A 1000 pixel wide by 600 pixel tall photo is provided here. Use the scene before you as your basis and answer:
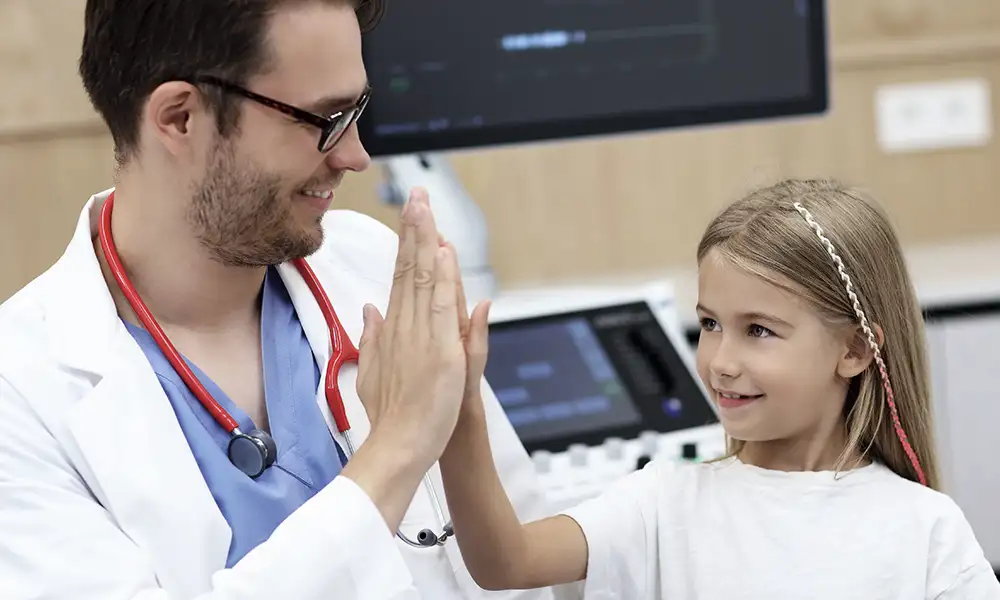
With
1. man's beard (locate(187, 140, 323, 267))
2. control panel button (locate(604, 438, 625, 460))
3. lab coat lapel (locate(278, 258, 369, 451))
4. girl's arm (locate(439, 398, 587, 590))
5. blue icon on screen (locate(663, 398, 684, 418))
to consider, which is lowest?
control panel button (locate(604, 438, 625, 460))

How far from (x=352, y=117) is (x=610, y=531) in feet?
1.68

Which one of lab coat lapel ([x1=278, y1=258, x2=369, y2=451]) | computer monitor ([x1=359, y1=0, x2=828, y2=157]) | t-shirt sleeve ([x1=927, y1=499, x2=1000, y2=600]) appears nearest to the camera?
t-shirt sleeve ([x1=927, y1=499, x2=1000, y2=600])

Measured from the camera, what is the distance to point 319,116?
1280 millimetres

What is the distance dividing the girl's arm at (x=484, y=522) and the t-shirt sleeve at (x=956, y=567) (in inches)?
14.8

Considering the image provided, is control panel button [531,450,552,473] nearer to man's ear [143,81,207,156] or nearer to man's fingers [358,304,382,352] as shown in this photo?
man's fingers [358,304,382,352]

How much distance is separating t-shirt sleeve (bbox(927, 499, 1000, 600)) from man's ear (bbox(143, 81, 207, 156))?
2.83ft

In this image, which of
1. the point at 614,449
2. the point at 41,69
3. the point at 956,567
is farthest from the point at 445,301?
the point at 41,69

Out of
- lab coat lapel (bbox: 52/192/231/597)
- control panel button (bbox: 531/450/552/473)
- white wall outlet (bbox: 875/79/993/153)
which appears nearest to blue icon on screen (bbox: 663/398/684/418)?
control panel button (bbox: 531/450/552/473)

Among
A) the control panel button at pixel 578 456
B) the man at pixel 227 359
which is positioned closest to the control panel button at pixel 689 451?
the control panel button at pixel 578 456

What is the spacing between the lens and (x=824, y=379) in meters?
1.29

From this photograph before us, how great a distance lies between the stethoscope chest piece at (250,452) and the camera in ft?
4.16

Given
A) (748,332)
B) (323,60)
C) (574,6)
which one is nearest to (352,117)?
(323,60)

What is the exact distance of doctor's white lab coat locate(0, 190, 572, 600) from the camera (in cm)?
111

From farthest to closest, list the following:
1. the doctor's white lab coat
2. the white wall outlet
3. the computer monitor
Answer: the white wall outlet
the computer monitor
the doctor's white lab coat
